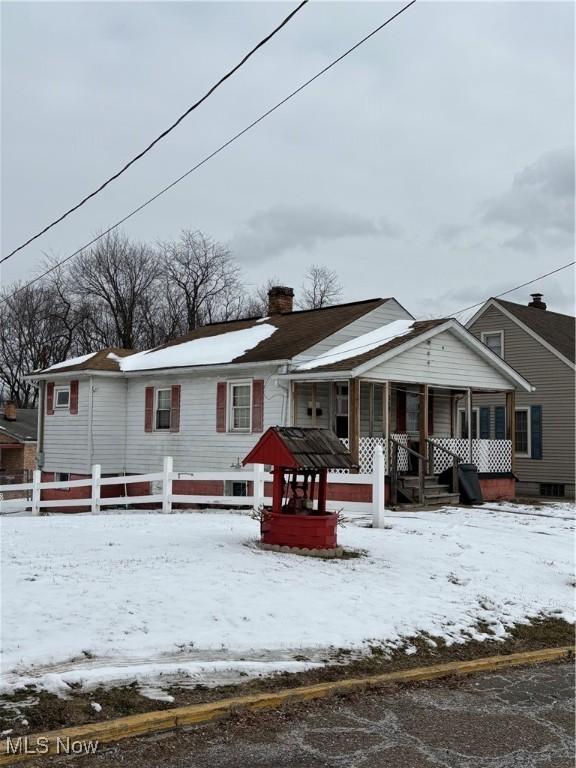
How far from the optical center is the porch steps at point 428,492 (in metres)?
19.9

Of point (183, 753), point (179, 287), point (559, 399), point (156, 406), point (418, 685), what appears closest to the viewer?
point (183, 753)

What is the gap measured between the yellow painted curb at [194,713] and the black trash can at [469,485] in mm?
13052

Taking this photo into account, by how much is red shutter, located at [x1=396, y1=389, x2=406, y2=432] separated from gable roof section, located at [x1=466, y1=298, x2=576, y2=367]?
7553 millimetres

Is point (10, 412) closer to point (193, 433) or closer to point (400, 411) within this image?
point (193, 433)

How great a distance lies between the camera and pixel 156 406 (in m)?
25.0

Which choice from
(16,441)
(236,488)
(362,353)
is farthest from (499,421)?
(16,441)

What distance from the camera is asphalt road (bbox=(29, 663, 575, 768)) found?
510cm

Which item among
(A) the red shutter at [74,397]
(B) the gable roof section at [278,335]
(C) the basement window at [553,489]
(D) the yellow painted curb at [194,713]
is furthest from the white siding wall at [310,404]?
(D) the yellow painted curb at [194,713]

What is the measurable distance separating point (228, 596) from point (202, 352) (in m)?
16.9

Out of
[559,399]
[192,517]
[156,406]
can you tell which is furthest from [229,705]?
[559,399]

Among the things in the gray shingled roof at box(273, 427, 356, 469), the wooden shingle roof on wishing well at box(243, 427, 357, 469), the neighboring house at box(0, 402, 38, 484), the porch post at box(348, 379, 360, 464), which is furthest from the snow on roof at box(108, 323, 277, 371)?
the neighboring house at box(0, 402, 38, 484)

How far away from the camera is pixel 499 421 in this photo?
98.6 ft

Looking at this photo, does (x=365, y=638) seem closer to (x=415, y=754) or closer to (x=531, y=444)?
(x=415, y=754)

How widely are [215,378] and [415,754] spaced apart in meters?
18.1
